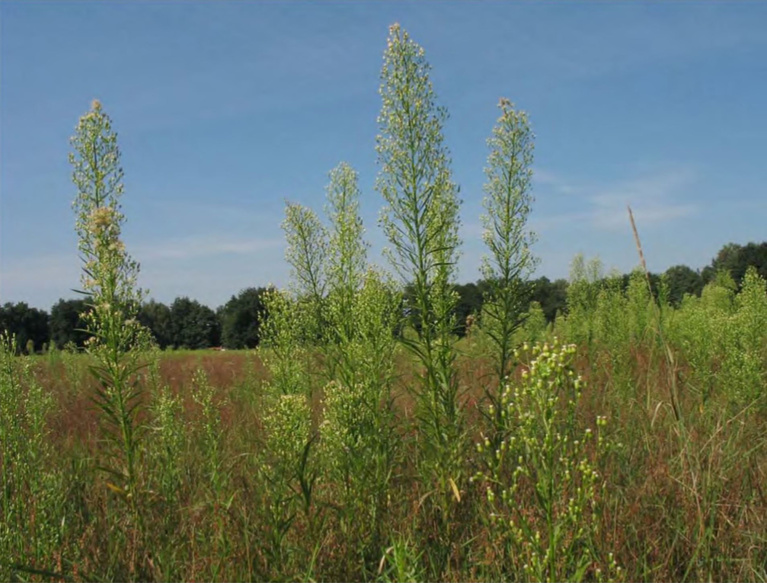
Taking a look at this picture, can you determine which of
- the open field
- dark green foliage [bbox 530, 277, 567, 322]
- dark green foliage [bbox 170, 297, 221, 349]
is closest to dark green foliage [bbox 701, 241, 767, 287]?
dark green foliage [bbox 530, 277, 567, 322]

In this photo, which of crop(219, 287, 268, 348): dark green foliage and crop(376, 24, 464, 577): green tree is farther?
crop(219, 287, 268, 348): dark green foliage

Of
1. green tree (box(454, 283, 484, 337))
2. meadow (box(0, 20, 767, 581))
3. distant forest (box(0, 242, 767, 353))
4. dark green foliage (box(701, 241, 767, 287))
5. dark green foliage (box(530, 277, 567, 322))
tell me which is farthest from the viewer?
dark green foliage (box(701, 241, 767, 287))

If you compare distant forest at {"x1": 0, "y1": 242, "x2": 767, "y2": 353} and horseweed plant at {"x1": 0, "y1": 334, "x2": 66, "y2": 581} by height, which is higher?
distant forest at {"x1": 0, "y1": 242, "x2": 767, "y2": 353}

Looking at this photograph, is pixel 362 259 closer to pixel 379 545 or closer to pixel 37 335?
pixel 379 545

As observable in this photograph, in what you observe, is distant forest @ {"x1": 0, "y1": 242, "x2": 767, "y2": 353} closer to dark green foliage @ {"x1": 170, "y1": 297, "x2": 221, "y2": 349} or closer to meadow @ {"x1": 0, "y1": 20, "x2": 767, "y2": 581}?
dark green foliage @ {"x1": 170, "y1": 297, "x2": 221, "y2": 349}

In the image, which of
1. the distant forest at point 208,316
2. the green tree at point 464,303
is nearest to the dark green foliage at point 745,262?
the distant forest at point 208,316

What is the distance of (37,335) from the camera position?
168 feet

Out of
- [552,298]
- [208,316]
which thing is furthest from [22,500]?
[208,316]

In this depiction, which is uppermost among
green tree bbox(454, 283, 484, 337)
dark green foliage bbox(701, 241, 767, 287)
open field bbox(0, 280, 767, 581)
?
dark green foliage bbox(701, 241, 767, 287)

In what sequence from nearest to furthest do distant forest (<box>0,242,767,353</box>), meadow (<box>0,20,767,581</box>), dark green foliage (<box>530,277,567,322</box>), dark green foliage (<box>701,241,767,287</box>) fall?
1. meadow (<box>0,20,767,581</box>)
2. dark green foliage (<box>530,277,567,322</box>)
3. distant forest (<box>0,242,767,353</box>)
4. dark green foliage (<box>701,241,767,287</box>)

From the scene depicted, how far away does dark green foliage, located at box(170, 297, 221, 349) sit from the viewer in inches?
1997

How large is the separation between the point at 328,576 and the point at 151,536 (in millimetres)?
1187

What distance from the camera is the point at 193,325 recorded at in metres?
53.8

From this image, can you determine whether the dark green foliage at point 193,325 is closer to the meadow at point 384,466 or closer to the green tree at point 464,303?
the green tree at point 464,303
